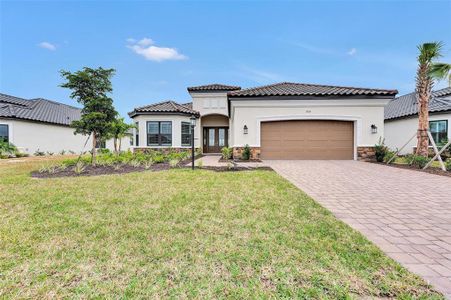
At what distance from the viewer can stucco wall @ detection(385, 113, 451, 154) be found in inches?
587

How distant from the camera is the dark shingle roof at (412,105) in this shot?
49.5 feet

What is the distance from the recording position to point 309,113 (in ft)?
40.7

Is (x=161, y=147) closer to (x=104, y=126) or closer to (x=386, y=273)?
(x=104, y=126)

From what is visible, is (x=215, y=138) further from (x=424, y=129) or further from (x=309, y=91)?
(x=424, y=129)

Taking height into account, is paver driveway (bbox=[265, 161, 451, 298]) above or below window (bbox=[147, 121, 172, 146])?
below

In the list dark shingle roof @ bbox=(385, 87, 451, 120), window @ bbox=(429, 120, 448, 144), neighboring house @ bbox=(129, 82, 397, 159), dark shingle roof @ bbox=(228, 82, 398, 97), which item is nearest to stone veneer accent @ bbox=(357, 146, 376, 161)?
neighboring house @ bbox=(129, 82, 397, 159)

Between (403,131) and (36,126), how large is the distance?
103 feet

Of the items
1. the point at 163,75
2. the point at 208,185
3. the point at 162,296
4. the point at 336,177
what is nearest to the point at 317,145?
the point at 336,177

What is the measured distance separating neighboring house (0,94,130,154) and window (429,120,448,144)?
27831 millimetres

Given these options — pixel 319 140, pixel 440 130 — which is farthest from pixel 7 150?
pixel 440 130

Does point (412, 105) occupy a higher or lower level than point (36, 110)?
higher

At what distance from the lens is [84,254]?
252 centimetres

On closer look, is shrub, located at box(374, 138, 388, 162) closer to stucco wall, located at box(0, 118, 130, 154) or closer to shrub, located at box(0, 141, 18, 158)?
shrub, located at box(0, 141, 18, 158)

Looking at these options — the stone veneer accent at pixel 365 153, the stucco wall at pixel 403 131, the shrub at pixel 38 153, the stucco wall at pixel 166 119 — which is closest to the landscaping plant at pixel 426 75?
the stone veneer accent at pixel 365 153
